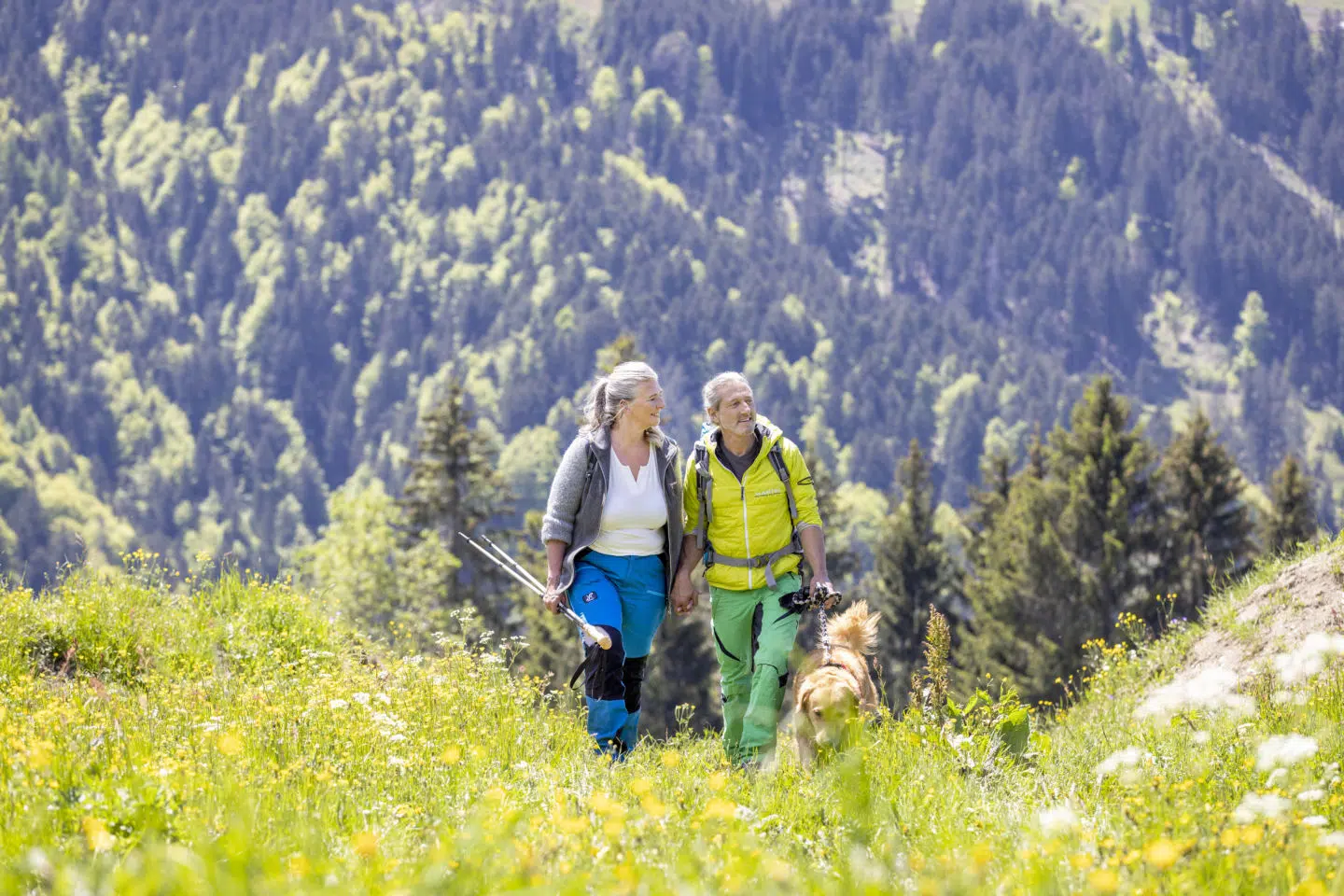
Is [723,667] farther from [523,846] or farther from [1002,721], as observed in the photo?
[523,846]

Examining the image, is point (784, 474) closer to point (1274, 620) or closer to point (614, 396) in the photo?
point (614, 396)

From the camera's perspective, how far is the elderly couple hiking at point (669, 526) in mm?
7230

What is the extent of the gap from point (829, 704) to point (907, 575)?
42266 millimetres

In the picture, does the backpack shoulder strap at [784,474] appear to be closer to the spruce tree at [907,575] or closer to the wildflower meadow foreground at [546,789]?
the wildflower meadow foreground at [546,789]

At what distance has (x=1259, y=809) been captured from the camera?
4.16m

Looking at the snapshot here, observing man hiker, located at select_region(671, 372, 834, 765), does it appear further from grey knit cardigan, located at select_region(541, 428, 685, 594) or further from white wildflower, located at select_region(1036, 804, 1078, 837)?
white wildflower, located at select_region(1036, 804, 1078, 837)

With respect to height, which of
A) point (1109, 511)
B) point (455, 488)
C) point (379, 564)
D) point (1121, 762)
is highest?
point (1121, 762)

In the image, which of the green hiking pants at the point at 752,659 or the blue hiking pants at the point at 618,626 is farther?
the blue hiking pants at the point at 618,626

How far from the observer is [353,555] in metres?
57.0

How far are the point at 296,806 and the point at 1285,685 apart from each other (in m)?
4.73

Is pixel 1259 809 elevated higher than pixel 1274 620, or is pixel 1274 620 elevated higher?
pixel 1259 809

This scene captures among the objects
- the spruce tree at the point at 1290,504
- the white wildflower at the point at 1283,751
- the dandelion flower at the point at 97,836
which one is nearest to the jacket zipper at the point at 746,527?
the white wildflower at the point at 1283,751

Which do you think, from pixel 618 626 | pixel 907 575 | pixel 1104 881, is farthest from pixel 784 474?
pixel 907 575

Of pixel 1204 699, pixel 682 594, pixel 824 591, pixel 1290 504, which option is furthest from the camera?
pixel 1290 504
